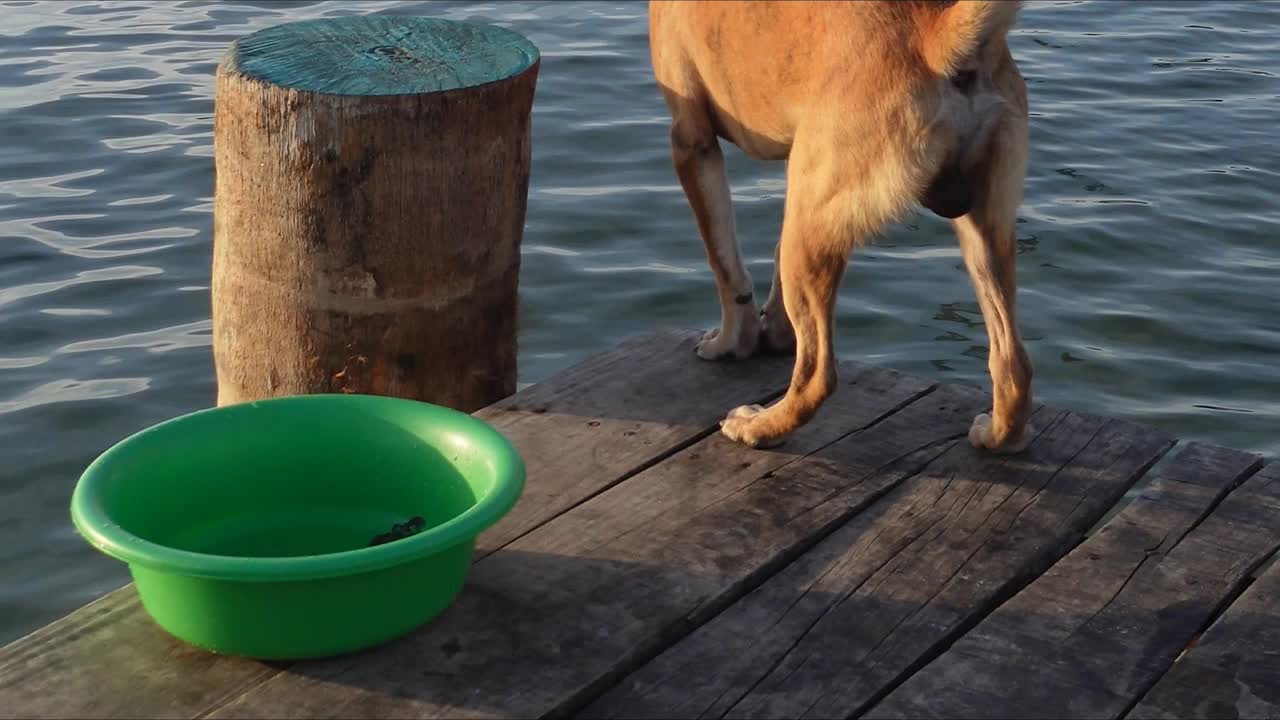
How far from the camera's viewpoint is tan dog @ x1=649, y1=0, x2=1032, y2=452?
11.9 feet

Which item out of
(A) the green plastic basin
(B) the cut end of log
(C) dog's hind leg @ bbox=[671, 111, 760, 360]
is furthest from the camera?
(C) dog's hind leg @ bbox=[671, 111, 760, 360]

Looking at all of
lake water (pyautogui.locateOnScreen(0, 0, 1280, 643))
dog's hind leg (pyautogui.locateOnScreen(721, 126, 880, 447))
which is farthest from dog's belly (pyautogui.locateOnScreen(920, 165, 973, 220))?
lake water (pyautogui.locateOnScreen(0, 0, 1280, 643))

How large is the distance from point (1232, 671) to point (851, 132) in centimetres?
150

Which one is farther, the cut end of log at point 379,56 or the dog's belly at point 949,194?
the cut end of log at point 379,56

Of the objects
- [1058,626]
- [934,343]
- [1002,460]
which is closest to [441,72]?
[1002,460]

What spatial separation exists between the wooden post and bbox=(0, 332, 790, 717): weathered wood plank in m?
0.32

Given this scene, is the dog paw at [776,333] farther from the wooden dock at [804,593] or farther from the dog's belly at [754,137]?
Result: the dog's belly at [754,137]

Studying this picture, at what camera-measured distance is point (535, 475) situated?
399 centimetres

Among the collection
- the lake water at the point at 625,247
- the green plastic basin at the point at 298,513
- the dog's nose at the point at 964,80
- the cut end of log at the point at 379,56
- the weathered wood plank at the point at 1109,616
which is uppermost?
the dog's nose at the point at 964,80

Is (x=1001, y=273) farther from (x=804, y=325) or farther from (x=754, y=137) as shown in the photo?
(x=754, y=137)

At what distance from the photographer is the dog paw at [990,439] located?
13.8 feet

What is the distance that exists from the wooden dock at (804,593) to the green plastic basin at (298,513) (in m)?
0.10

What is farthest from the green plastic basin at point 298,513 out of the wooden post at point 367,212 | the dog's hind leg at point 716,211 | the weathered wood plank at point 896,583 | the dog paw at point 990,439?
the dog paw at point 990,439

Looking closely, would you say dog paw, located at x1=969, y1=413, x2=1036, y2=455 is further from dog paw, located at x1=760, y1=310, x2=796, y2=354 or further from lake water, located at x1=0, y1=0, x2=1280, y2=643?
lake water, located at x1=0, y1=0, x2=1280, y2=643
